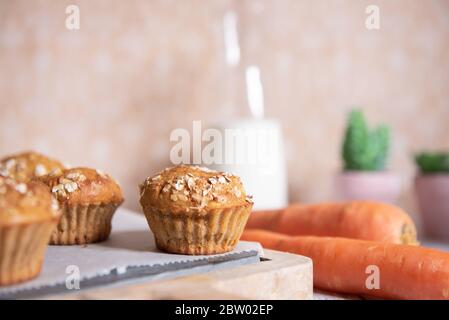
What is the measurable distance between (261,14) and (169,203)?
1.83 m

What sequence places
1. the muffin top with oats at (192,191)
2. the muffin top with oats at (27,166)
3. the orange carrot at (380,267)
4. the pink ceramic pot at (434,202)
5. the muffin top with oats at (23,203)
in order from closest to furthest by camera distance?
the muffin top with oats at (23,203), the muffin top with oats at (192,191), the orange carrot at (380,267), the muffin top with oats at (27,166), the pink ceramic pot at (434,202)

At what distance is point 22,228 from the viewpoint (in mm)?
873

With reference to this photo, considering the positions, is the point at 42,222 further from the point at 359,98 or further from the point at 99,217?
the point at 359,98

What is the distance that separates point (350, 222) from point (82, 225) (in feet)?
2.50

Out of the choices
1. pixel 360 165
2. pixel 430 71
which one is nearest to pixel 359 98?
pixel 430 71

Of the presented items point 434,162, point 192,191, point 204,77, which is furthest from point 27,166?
point 434,162

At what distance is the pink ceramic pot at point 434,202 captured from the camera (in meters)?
2.11

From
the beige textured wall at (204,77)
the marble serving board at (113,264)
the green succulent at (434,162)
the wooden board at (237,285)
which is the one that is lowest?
the wooden board at (237,285)

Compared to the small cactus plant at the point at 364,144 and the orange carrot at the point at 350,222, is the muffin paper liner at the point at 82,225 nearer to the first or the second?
the orange carrot at the point at 350,222

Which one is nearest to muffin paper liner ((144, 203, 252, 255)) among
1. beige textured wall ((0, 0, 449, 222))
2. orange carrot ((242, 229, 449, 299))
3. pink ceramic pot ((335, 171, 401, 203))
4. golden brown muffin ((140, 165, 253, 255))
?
golden brown muffin ((140, 165, 253, 255))

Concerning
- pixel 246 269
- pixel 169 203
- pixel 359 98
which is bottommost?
pixel 246 269

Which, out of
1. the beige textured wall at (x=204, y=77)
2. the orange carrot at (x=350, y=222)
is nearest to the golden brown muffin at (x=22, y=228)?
the orange carrot at (x=350, y=222)

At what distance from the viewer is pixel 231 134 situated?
2.13 metres

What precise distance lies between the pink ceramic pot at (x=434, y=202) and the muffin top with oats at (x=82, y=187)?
4.35ft
